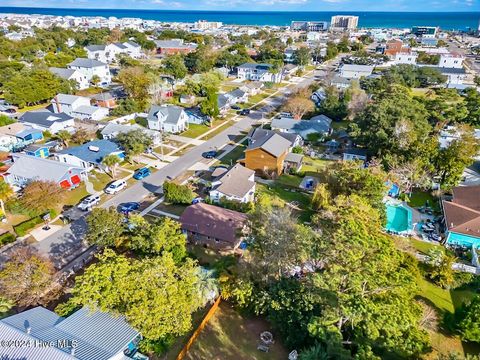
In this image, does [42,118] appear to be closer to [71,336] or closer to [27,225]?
[27,225]

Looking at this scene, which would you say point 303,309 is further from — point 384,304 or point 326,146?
point 326,146

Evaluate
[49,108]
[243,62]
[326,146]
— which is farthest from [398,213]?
[243,62]

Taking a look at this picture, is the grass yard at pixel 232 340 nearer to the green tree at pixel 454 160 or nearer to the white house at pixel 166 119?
the green tree at pixel 454 160

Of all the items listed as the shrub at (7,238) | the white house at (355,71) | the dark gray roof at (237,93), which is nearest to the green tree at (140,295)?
→ the shrub at (7,238)

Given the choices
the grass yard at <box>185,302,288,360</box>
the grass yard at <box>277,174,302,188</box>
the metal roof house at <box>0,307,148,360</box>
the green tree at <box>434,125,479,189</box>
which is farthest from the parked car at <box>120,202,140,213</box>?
the green tree at <box>434,125,479,189</box>

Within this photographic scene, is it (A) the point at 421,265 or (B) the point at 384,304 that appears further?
(A) the point at 421,265

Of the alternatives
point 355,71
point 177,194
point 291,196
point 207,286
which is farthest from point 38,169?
point 355,71

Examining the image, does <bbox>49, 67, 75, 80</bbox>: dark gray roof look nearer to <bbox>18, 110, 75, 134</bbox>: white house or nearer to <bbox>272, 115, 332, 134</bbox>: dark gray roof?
<bbox>18, 110, 75, 134</bbox>: white house
